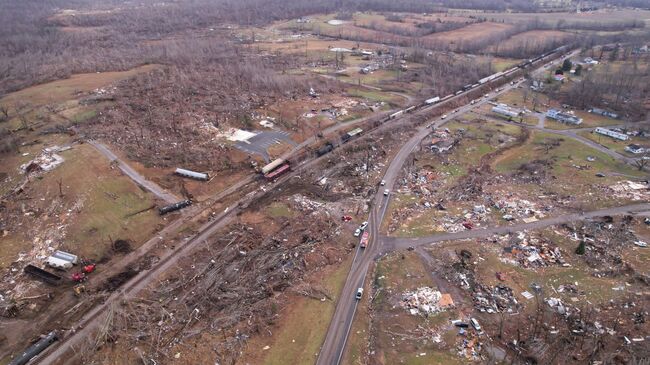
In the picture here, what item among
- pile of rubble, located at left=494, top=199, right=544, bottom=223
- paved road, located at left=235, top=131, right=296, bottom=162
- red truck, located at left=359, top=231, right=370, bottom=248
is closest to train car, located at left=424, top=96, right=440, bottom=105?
paved road, located at left=235, top=131, right=296, bottom=162

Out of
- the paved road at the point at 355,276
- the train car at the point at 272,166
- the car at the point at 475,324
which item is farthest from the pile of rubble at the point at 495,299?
the train car at the point at 272,166

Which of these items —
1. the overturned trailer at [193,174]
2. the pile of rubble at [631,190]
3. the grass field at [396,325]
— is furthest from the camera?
the overturned trailer at [193,174]

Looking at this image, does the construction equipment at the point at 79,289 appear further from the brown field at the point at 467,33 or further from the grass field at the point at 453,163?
the brown field at the point at 467,33

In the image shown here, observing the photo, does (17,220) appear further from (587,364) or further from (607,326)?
(607,326)

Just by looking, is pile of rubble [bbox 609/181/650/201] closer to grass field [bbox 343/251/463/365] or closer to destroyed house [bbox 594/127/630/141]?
destroyed house [bbox 594/127/630/141]

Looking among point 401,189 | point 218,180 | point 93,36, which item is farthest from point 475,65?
point 93,36

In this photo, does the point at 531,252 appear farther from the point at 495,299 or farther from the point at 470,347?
the point at 470,347
